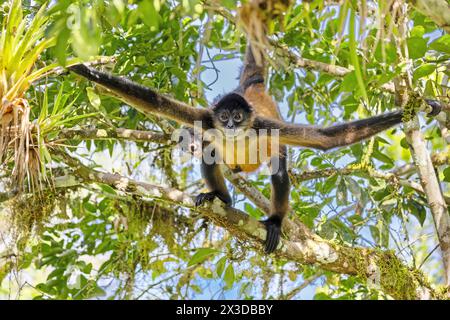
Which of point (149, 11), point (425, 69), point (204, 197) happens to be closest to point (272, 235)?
point (204, 197)

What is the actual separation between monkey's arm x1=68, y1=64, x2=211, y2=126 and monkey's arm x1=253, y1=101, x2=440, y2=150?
2.24ft

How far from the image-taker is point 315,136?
4.24 meters

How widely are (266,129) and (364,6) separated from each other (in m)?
2.81

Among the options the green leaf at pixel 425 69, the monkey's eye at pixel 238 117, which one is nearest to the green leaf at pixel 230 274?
the monkey's eye at pixel 238 117

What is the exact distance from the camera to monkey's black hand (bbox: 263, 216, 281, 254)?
4.10m

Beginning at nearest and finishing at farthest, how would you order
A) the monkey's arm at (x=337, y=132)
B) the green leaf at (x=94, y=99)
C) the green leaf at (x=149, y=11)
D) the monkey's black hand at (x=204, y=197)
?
the green leaf at (x=149, y=11)
the monkey's arm at (x=337, y=132)
the green leaf at (x=94, y=99)
the monkey's black hand at (x=204, y=197)

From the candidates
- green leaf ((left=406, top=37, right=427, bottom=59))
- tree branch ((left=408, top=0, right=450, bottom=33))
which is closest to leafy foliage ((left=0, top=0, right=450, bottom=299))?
green leaf ((left=406, top=37, right=427, bottom=59))

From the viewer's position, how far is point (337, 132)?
411 cm

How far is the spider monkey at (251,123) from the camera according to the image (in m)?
3.87

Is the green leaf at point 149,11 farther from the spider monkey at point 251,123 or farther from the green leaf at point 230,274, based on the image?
the green leaf at point 230,274

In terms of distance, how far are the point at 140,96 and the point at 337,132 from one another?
4.02ft

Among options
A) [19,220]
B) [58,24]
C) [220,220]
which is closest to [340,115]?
[220,220]

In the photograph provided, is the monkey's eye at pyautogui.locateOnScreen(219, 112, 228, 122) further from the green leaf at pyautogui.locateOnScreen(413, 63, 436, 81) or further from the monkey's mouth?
the green leaf at pyautogui.locateOnScreen(413, 63, 436, 81)

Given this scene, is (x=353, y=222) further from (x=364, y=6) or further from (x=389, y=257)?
(x=364, y=6)
